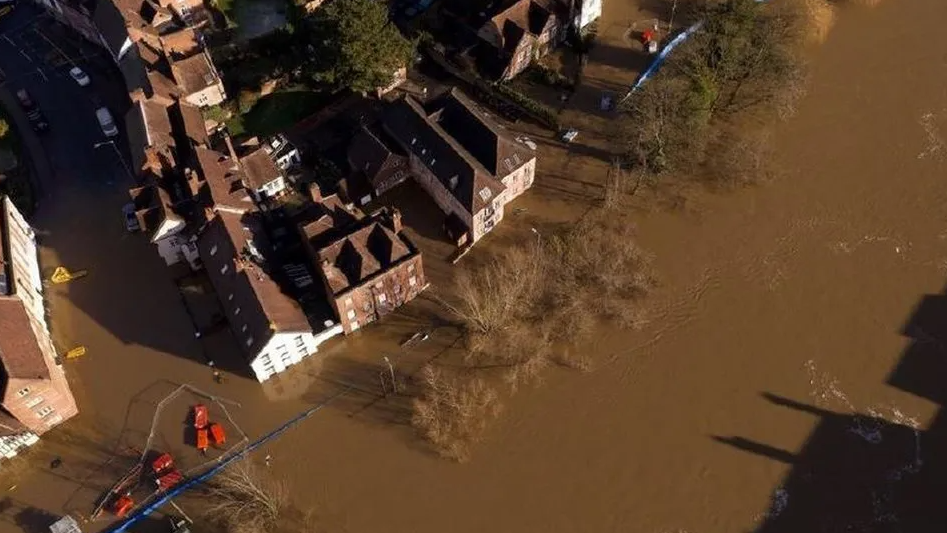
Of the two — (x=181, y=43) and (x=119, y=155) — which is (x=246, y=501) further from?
(x=181, y=43)

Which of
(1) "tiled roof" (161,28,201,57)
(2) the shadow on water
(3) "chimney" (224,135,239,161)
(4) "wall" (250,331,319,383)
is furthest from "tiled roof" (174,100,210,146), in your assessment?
(2) the shadow on water

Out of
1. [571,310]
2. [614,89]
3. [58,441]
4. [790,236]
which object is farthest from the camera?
[614,89]

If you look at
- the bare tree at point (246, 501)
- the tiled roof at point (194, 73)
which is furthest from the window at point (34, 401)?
the tiled roof at point (194, 73)

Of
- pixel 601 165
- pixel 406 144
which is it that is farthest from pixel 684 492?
pixel 406 144

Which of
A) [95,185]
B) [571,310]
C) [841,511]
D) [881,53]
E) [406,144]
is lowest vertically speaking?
[841,511]

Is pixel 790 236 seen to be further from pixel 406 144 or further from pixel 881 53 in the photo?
pixel 406 144

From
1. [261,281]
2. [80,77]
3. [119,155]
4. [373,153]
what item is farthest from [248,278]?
[80,77]

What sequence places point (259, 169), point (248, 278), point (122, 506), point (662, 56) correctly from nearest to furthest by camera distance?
point (122, 506) → point (248, 278) → point (259, 169) → point (662, 56)

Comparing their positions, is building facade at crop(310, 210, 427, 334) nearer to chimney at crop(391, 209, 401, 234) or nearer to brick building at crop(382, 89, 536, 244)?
chimney at crop(391, 209, 401, 234)
